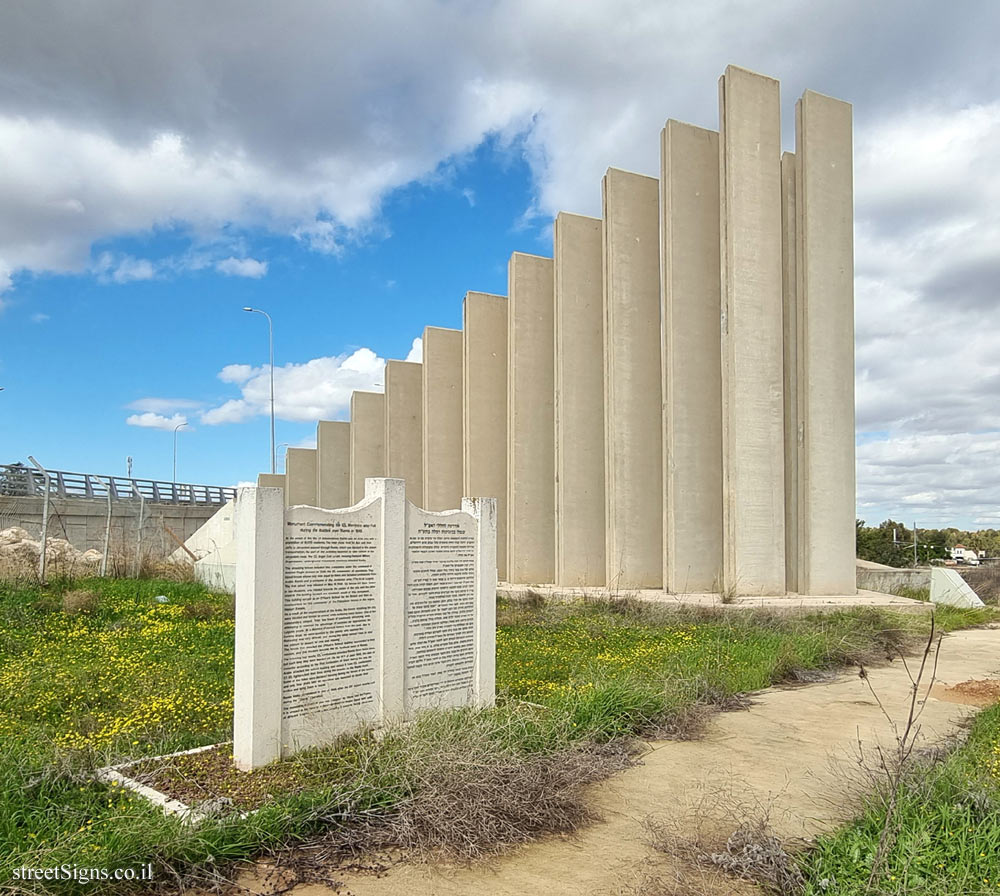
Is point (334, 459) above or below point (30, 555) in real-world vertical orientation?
above

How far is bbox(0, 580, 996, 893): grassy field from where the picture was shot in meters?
4.85

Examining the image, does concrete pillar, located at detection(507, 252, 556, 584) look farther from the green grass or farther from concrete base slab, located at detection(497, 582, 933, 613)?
the green grass

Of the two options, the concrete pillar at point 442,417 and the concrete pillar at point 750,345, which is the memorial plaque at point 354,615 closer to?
the concrete pillar at point 750,345

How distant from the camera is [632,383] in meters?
22.9

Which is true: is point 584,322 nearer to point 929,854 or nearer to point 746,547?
point 746,547

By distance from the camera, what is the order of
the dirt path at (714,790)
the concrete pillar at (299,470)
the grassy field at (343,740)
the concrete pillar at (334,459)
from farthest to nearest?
the concrete pillar at (299,470), the concrete pillar at (334,459), the grassy field at (343,740), the dirt path at (714,790)

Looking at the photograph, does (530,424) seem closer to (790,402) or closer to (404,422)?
(790,402)

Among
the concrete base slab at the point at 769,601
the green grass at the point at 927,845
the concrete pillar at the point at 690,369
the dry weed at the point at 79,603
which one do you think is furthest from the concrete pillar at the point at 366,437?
the green grass at the point at 927,845

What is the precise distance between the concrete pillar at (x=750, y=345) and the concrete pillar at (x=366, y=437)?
24468 millimetres

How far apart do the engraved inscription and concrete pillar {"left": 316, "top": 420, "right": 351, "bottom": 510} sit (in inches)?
1500

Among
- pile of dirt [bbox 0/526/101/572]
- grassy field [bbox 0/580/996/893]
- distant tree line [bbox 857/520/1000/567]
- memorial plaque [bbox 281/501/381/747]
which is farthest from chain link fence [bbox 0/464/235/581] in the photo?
distant tree line [bbox 857/520/1000/567]

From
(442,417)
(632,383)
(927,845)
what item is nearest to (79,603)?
(927,845)

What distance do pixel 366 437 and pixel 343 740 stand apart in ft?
114

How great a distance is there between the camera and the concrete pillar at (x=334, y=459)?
44656mm
